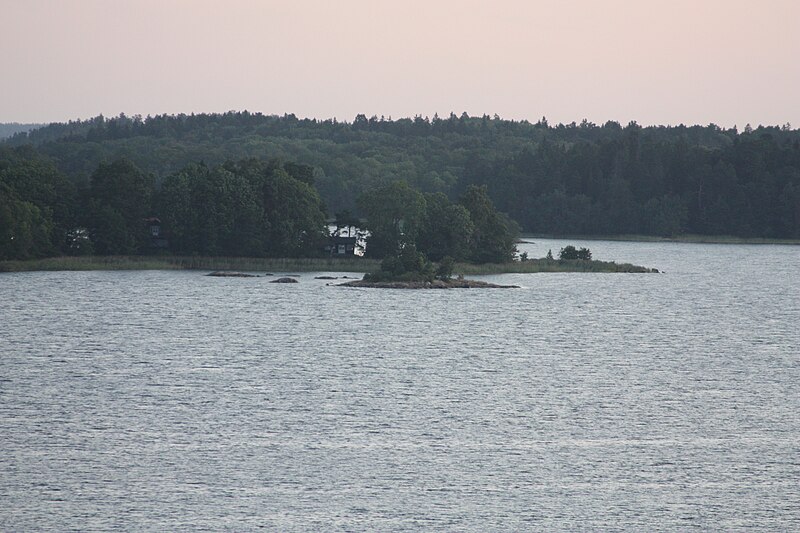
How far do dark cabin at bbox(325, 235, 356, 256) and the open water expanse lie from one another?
4772 centimetres

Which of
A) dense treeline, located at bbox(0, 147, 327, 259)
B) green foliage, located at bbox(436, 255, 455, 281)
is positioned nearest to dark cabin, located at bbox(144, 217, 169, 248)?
dense treeline, located at bbox(0, 147, 327, 259)

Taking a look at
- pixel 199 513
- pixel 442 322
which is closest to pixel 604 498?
pixel 199 513

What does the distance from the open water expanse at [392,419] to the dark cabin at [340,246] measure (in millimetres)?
47718

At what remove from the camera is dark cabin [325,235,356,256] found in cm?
15125

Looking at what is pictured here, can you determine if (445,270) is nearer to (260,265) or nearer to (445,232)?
(445,232)

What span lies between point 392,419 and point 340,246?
101 metres

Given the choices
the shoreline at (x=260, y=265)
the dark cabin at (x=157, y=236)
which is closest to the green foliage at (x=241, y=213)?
the dark cabin at (x=157, y=236)

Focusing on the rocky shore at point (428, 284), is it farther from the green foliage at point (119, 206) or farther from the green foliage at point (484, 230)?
the green foliage at point (119, 206)

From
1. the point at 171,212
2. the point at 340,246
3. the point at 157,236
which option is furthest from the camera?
the point at 340,246

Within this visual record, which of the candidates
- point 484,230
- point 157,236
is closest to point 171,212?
point 157,236

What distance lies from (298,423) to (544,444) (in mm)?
11332

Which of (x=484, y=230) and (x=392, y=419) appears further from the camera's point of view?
(x=484, y=230)

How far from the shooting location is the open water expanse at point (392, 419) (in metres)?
37.0

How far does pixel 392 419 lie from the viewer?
51500 millimetres
